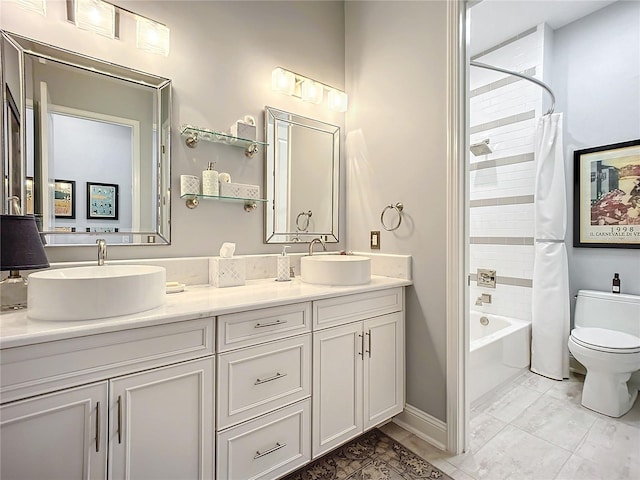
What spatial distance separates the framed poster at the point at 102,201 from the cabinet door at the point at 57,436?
80cm

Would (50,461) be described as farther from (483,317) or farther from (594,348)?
(483,317)

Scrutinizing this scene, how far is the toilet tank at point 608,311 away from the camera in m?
2.26

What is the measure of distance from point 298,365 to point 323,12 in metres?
2.31

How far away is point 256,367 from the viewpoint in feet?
4.20

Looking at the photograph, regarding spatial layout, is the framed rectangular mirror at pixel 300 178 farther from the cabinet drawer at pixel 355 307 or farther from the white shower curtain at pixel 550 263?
the white shower curtain at pixel 550 263

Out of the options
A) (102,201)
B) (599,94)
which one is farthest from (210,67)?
(599,94)

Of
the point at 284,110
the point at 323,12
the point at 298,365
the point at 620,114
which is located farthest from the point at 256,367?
the point at 620,114

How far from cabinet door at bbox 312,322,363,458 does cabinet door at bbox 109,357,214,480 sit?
0.49 metres

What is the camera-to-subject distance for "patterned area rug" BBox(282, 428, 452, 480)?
1505mm

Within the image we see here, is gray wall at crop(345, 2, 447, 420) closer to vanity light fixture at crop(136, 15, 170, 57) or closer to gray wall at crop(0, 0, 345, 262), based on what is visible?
gray wall at crop(0, 0, 345, 262)

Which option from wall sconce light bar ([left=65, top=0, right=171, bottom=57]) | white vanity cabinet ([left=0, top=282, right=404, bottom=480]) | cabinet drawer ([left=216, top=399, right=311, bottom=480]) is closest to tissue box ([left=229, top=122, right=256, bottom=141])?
wall sconce light bar ([left=65, top=0, right=171, bottom=57])

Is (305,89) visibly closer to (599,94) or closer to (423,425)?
(423,425)

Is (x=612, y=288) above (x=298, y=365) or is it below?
above

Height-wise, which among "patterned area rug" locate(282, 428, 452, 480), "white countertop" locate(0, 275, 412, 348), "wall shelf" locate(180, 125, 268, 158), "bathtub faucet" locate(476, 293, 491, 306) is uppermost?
"wall shelf" locate(180, 125, 268, 158)
